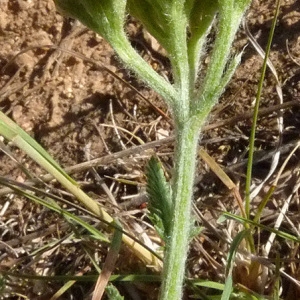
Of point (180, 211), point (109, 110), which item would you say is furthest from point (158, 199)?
point (109, 110)

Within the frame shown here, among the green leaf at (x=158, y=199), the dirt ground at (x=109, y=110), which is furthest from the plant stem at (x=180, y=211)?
the dirt ground at (x=109, y=110)

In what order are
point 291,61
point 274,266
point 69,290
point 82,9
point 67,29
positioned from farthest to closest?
point 67,29, point 291,61, point 69,290, point 274,266, point 82,9

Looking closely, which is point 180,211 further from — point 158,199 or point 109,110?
point 109,110

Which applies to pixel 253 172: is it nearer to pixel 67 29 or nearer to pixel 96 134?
pixel 96 134

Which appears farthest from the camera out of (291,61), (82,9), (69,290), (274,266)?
(291,61)

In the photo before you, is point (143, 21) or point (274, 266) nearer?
point (143, 21)

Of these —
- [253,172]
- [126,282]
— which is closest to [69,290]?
[126,282]

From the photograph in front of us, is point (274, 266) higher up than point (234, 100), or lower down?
lower down
